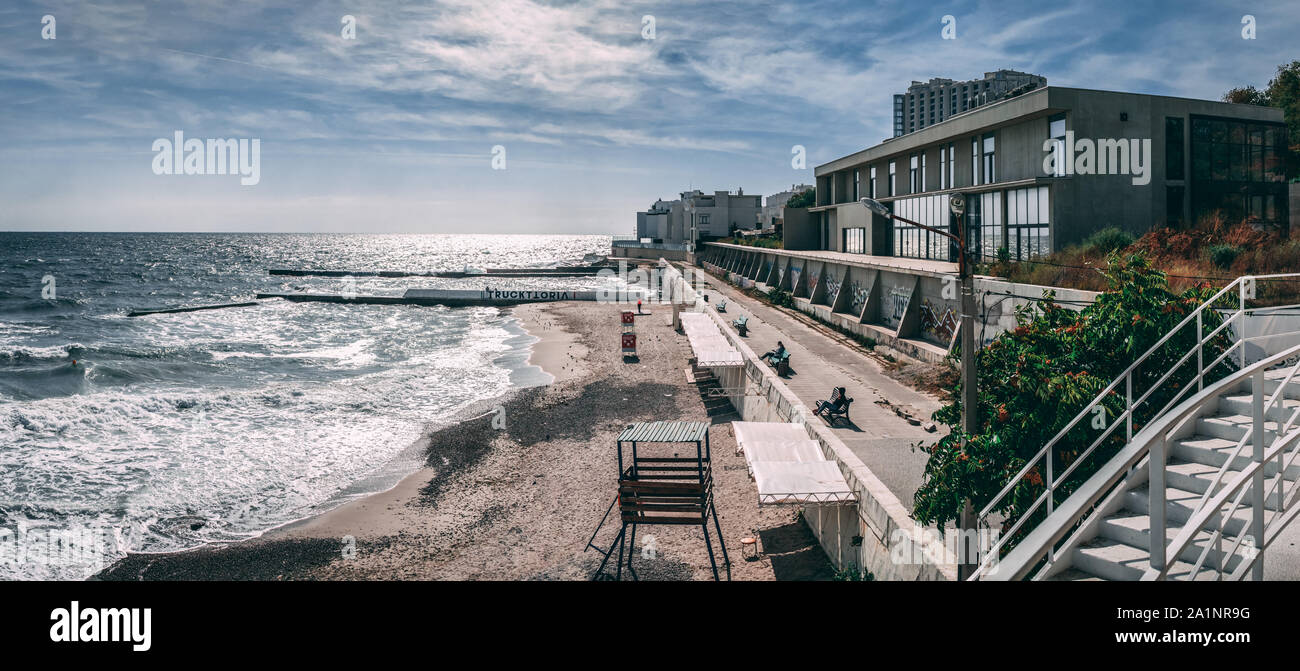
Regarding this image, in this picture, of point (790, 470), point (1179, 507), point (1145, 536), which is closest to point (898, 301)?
point (790, 470)

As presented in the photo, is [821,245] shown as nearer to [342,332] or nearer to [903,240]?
[903,240]

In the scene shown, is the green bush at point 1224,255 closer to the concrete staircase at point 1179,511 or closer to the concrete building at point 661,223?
the concrete staircase at point 1179,511

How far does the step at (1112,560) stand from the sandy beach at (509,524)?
20.0 feet

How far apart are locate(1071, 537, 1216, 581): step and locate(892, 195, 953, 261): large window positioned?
98.0 ft

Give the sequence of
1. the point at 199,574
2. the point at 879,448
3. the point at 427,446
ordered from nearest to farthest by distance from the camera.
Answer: the point at 199,574
the point at 879,448
the point at 427,446

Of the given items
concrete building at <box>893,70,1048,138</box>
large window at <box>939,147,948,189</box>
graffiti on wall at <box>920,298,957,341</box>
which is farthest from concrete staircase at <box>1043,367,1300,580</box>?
concrete building at <box>893,70,1048,138</box>

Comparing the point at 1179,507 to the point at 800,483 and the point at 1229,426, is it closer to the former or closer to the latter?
the point at 1229,426

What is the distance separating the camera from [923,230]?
41531mm

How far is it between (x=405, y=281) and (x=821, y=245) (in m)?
66.7

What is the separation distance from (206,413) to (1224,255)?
35568 millimetres

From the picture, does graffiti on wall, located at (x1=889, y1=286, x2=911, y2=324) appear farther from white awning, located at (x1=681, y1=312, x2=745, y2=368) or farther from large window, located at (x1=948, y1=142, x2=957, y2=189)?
white awning, located at (x1=681, y1=312, x2=745, y2=368)
